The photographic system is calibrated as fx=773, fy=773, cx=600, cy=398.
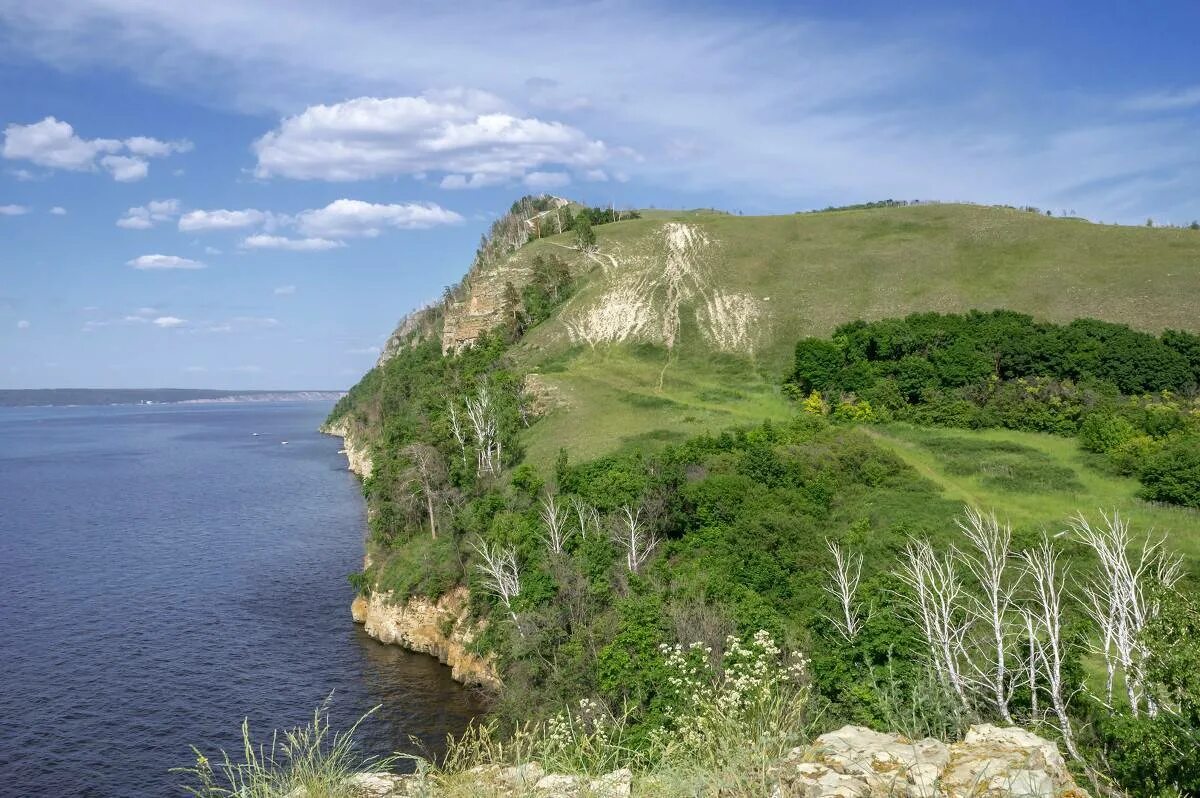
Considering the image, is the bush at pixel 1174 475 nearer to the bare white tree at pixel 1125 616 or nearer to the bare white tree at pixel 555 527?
the bare white tree at pixel 1125 616

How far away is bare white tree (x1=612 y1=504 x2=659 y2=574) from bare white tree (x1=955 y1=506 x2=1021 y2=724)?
14042mm

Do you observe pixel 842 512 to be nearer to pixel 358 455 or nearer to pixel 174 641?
pixel 174 641

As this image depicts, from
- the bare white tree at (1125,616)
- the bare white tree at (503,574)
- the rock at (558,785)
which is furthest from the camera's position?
the bare white tree at (503,574)

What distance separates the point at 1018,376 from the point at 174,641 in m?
61.0

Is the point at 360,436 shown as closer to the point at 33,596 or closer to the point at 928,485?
the point at 33,596

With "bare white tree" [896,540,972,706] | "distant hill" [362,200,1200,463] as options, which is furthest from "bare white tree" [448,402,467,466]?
"bare white tree" [896,540,972,706]

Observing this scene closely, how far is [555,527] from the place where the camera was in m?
38.4

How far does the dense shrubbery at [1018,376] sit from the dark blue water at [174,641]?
39652 mm

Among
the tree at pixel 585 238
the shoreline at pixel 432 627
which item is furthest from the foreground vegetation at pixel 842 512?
the tree at pixel 585 238

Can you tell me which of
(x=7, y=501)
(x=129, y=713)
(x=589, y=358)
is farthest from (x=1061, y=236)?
(x=7, y=501)

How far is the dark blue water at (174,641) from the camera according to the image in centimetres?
3194

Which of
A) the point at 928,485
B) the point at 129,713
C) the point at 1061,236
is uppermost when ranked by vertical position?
the point at 1061,236

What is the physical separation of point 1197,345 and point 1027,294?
18.8 metres

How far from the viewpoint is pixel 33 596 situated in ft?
163
